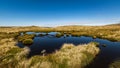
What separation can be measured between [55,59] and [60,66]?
215cm

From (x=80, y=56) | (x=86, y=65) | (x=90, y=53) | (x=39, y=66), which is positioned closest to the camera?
(x=39, y=66)

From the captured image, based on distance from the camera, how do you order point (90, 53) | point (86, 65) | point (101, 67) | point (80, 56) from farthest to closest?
point (90, 53) → point (80, 56) → point (86, 65) → point (101, 67)

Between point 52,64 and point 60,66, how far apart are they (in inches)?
62.2

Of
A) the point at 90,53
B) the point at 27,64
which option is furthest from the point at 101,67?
the point at 27,64

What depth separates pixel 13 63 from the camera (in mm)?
22438

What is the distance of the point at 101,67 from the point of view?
21.9 meters

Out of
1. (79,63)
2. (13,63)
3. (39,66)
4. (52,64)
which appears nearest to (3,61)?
(13,63)

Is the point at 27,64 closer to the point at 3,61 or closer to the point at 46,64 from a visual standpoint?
the point at 46,64

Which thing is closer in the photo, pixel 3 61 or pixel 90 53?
pixel 3 61

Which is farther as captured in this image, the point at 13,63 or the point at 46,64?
the point at 13,63

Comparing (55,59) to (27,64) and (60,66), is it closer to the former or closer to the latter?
(60,66)

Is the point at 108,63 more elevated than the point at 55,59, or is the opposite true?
the point at 55,59

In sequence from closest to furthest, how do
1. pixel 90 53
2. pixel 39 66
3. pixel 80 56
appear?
pixel 39 66 < pixel 80 56 < pixel 90 53

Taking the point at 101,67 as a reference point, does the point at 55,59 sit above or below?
above
